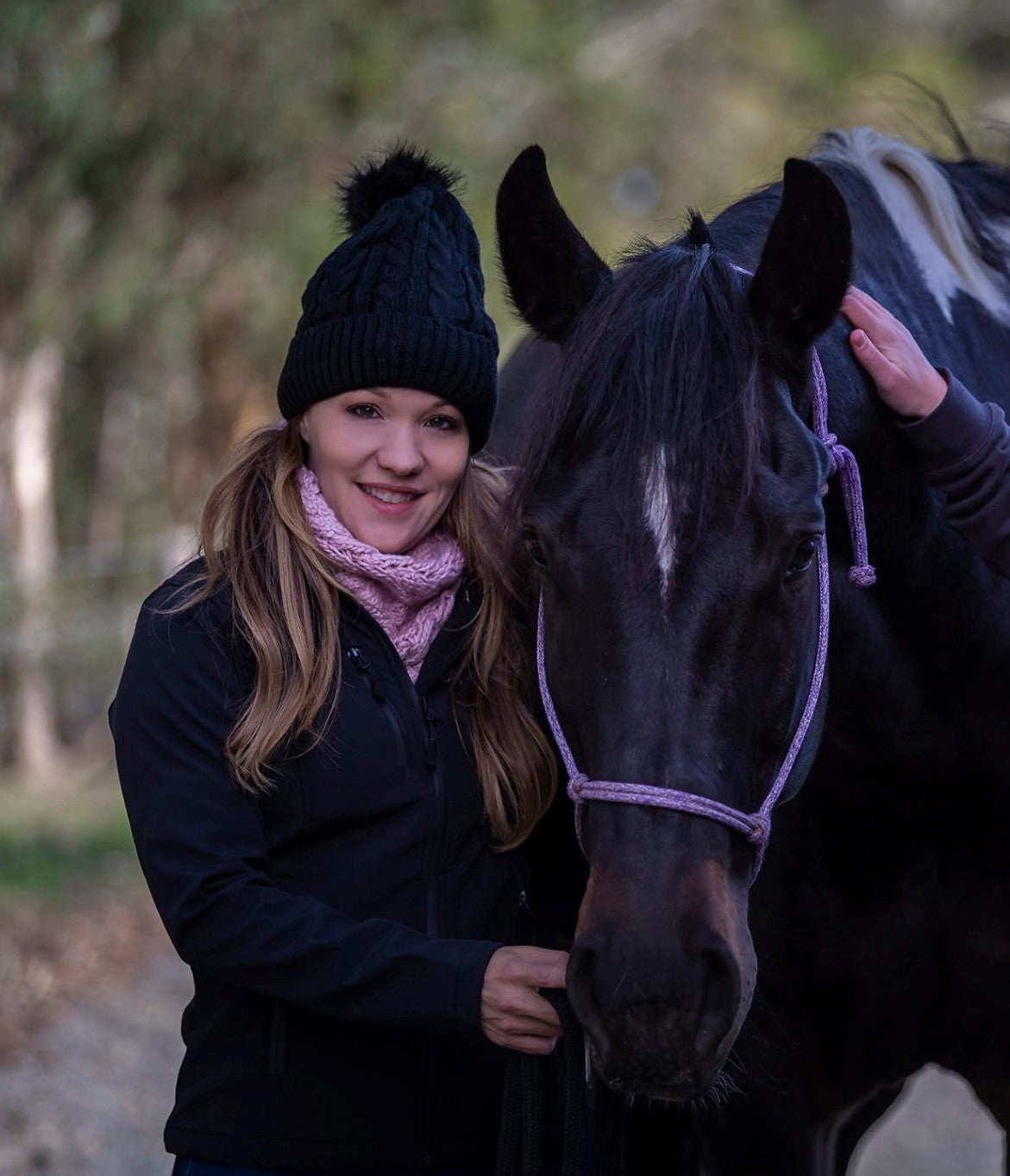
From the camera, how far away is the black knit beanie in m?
2.08

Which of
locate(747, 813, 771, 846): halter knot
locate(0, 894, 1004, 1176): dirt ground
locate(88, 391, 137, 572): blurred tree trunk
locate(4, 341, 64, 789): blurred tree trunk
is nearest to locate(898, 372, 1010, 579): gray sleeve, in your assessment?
locate(747, 813, 771, 846): halter knot

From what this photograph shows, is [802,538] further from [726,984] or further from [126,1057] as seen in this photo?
[126,1057]

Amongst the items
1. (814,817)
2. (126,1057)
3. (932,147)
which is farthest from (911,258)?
(126,1057)

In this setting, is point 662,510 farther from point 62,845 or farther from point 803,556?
point 62,845

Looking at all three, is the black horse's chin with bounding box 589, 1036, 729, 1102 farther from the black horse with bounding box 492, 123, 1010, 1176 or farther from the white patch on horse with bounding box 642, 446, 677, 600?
the white patch on horse with bounding box 642, 446, 677, 600

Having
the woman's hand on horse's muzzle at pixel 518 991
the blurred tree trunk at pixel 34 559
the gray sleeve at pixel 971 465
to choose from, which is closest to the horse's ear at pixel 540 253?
the gray sleeve at pixel 971 465

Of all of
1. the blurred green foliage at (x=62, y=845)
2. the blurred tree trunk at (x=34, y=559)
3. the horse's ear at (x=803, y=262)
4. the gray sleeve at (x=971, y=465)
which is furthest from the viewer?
the blurred tree trunk at (x=34, y=559)

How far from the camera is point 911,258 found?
94.1 inches

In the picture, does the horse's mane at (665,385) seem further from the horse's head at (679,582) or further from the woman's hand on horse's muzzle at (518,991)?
the woman's hand on horse's muzzle at (518,991)

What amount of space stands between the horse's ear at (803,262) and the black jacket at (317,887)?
65cm

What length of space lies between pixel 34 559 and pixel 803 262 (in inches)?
382

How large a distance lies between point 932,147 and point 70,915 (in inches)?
182

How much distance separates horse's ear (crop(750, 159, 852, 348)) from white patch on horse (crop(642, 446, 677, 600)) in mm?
260

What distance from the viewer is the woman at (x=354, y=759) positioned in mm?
1886
